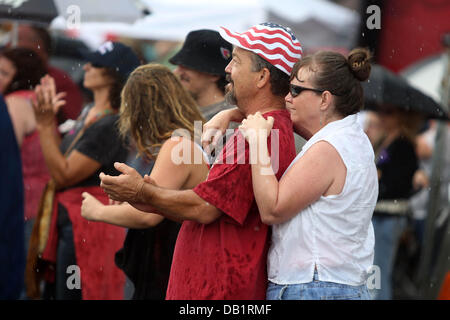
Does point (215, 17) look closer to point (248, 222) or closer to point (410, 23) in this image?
point (248, 222)

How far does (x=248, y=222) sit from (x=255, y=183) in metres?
0.22

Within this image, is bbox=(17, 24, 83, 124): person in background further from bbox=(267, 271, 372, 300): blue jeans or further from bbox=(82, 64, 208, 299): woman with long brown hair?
bbox=(267, 271, 372, 300): blue jeans

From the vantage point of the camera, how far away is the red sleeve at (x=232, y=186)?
8.89 ft

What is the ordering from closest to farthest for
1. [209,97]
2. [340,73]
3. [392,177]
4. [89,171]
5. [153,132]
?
[340,73] < [153,132] < [209,97] < [89,171] < [392,177]

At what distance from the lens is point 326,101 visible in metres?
2.88

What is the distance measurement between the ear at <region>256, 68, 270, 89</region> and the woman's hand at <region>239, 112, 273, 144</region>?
0.66 feet

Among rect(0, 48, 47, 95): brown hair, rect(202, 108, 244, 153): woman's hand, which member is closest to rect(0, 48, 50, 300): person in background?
rect(0, 48, 47, 95): brown hair

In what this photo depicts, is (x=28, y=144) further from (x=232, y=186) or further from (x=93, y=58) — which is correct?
(x=232, y=186)

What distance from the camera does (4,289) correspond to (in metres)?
4.11

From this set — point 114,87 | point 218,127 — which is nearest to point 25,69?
point 114,87

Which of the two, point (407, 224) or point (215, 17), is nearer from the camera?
point (215, 17)

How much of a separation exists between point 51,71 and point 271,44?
3393 millimetres

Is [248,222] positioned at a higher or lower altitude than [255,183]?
lower

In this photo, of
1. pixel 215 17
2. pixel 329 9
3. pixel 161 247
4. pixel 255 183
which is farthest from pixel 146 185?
pixel 329 9
